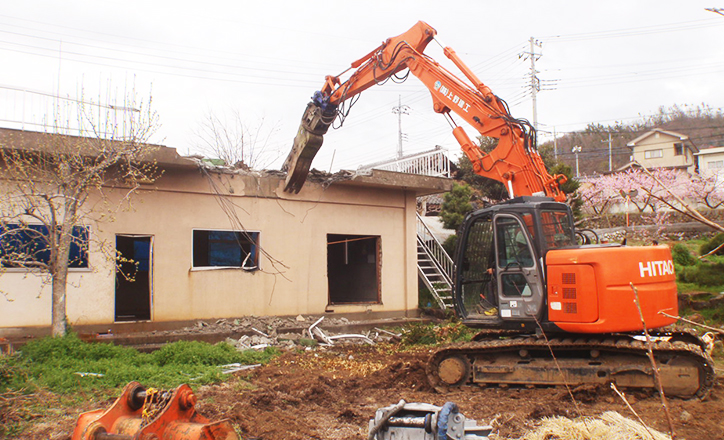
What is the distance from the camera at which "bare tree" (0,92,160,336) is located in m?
8.66

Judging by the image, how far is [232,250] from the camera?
12336 mm

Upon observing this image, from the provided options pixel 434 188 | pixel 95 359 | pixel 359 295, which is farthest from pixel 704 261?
pixel 95 359

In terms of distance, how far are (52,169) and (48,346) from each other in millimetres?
3111

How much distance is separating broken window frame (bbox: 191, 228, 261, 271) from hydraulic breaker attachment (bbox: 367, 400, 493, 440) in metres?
8.79

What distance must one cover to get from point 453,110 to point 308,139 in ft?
11.0

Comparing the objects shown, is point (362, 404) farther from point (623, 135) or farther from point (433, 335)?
point (623, 135)

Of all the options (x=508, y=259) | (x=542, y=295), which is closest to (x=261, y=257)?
(x=508, y=259)

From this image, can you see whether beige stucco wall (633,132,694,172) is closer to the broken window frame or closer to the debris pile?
the debris pile

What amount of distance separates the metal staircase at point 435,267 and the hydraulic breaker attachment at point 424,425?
1098 cm

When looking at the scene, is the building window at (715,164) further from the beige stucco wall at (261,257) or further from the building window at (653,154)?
the beige stucco wall at (261,257)


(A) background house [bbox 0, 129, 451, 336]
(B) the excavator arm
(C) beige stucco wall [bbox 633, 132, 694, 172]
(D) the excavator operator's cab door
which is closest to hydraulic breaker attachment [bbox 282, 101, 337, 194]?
(B) the excavator arm

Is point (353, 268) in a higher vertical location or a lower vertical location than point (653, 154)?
lower

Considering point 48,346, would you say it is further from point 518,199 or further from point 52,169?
point 518,199

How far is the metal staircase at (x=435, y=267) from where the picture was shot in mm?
15352
